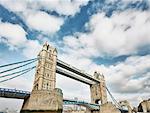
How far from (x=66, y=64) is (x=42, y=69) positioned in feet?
33.0

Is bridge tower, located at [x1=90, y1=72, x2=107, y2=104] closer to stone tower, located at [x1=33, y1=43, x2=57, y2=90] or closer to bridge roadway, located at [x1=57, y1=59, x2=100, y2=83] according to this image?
bridge roadway, located at [x1=57, y1=59, x2=100, y2=83]

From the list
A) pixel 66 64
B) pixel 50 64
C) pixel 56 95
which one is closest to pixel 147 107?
pixel 66 64

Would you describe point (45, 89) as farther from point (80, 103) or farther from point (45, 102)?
point (80, 103)

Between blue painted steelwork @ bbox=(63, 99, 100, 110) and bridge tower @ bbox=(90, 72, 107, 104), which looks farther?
bridge tower @ bbox=(90, 72, 107, 104)

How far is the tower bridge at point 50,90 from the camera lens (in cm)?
2580

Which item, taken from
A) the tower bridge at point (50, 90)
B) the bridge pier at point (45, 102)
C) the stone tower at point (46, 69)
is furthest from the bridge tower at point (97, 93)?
the bridge pier at point (45, 102)

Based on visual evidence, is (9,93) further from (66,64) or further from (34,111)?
(66,64)

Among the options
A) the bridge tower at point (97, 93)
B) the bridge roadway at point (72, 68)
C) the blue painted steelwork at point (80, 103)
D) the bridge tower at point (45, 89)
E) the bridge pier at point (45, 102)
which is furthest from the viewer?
the bridge tower at point (97, 93)

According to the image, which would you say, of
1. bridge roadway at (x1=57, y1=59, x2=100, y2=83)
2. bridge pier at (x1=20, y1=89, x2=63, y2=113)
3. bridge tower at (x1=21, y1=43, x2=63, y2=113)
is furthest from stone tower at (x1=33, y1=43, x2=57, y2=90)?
bridge pier at (x1=20, y1=89, x2=63, y2=113)

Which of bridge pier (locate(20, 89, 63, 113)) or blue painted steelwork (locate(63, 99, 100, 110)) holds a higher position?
blue painted steelwork (locate(63, 99, 100, 110))

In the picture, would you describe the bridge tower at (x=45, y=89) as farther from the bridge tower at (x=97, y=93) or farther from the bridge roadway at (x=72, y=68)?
the bridge tower at (x=97, y=93)

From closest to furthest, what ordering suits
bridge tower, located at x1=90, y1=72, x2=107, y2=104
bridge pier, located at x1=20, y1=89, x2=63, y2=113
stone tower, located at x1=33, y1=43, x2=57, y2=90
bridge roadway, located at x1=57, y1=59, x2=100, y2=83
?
bridge pier, located at x1=20, y1=89, x2=63, y2=113 → stone tower, located at x1=33, y1=43, x2=57, y2=90 → bridge roadway, located at x1=57, y1=59, x2=100, y2=83 → bridge tower, located at x1=90, y1=72, x2=107, y2=104

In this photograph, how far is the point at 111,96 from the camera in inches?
3152

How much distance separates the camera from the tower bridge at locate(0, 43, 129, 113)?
25.8 metres
